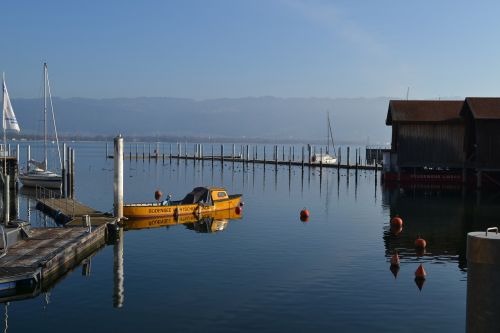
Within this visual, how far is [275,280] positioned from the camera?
25438 millimetres

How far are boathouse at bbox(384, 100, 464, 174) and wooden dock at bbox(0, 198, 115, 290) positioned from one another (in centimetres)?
4232

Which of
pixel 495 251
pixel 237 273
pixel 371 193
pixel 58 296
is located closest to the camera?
pixel 495 251

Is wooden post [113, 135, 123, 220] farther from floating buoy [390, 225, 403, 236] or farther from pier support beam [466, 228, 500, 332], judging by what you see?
pier support beam [466, 228, 500, 332]

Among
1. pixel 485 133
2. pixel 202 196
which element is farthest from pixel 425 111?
pixel 202 196

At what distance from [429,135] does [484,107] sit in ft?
22.8

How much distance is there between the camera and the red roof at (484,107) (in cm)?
6368

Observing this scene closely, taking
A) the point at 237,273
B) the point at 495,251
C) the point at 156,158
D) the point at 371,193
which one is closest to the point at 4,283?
the point at 237,273

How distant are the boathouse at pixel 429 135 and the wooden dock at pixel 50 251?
139 ft

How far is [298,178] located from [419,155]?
2197cm

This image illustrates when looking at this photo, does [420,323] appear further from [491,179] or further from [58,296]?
[491,179]

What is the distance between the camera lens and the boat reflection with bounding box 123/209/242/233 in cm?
3972

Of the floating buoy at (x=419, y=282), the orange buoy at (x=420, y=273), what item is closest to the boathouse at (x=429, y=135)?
the orange buoy at (x=420, y=273)

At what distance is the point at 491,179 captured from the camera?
66750mm

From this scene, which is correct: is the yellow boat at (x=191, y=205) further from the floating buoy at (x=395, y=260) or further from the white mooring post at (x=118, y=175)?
the floating buoy at (x=395, y=260)
